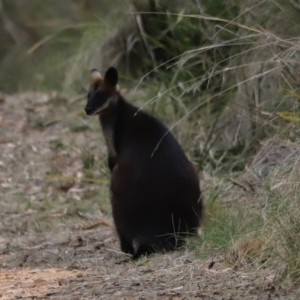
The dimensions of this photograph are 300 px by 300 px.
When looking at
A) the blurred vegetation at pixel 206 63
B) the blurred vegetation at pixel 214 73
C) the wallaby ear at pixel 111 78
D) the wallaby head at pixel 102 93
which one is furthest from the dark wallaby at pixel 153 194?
the wallaby ear at pixel 111 78

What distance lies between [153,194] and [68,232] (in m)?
1.44

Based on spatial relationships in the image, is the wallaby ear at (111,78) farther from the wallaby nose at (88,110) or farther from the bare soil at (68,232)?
the bare soil at (68,232)

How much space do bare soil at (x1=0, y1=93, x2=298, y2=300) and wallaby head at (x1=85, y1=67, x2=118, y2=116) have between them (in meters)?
0.92

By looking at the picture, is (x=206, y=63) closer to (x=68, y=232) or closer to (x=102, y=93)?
(x=102, y=93)

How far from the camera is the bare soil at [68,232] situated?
4.72 m

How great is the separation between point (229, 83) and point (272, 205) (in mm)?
3060

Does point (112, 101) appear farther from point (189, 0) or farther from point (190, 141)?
point (189, 0)

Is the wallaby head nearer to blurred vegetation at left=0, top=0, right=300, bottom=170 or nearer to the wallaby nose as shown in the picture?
the wallaby nose

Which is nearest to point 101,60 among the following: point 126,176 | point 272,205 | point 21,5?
point 126,176

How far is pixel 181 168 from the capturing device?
6.11 metres

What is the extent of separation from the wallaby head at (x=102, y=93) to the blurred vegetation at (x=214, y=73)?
18 cm

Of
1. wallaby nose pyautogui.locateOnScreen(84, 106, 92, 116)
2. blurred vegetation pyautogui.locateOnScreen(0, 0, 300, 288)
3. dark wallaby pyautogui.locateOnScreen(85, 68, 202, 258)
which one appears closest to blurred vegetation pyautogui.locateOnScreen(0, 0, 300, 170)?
blurred vegetation pyautogui.locateOnScreen(0, 0, 300, 288)

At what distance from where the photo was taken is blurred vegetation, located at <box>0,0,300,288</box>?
561 cm

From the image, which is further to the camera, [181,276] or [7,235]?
[7,235]
